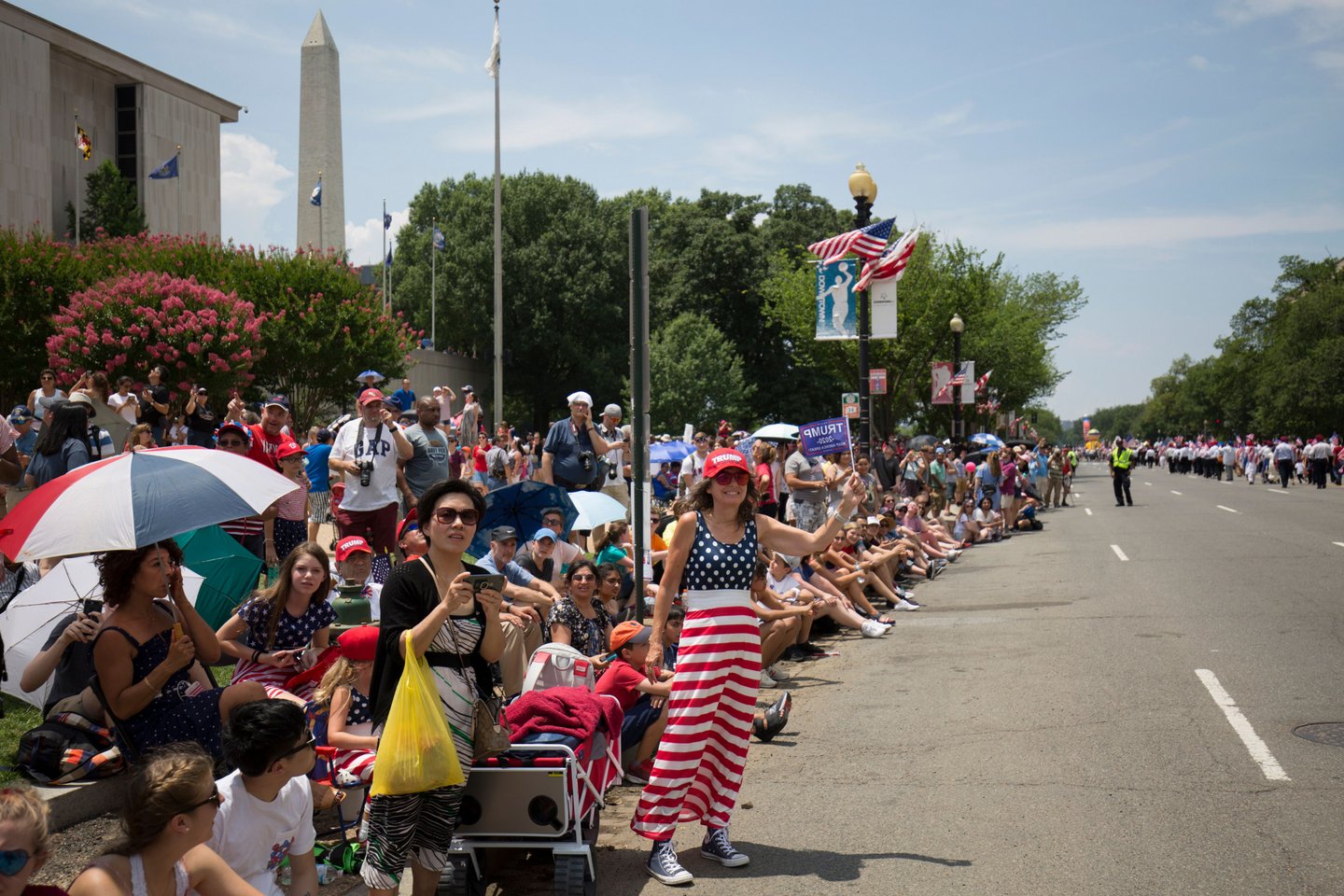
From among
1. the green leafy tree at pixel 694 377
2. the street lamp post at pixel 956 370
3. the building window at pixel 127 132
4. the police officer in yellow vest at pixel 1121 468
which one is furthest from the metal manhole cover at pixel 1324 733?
the building window at pixel 127 132

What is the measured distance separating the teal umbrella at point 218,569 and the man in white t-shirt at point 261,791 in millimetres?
3279

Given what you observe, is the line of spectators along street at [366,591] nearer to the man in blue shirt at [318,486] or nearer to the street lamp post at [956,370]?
the man in blue shirt at [318,486]

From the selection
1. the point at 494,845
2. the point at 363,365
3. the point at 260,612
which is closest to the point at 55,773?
the point at 260,612

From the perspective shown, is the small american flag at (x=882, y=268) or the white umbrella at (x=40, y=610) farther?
the small american flag at (x=882, y=268)

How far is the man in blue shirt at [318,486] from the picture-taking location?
40.9 ft

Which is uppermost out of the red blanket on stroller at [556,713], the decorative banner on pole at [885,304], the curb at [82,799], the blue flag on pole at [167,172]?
the blue flag on pole at [167,172]

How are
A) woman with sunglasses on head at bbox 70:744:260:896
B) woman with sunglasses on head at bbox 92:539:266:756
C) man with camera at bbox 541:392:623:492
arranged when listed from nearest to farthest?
woman with sunglasses on head at bbox 70:744:260:896, woman with sunglasses on head at bbox 92:539:266:756, man with camera at bbox 541:392:623:492

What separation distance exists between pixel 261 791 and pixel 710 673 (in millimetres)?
2109

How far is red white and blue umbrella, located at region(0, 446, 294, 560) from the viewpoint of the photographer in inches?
202

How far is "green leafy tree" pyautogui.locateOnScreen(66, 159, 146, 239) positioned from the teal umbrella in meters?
49.6

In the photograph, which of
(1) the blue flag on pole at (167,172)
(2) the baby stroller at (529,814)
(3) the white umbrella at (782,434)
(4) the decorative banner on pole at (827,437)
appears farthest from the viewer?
(1) the blue flag on pole at (167,172)

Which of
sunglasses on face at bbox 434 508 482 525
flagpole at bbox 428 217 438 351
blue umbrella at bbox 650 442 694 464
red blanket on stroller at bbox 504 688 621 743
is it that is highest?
flagpole at bbox 428 217 438 351

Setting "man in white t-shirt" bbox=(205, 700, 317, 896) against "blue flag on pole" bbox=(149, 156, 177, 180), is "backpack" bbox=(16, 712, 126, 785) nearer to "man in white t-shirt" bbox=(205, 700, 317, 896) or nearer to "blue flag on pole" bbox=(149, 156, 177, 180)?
"man in white t-shirt" bbox=(205, 700, 317, 896)

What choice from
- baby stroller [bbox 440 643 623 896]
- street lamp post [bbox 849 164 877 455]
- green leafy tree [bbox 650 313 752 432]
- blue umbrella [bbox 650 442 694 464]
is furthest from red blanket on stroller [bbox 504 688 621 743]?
green leafy tree [bbox 650 313 752 432]
